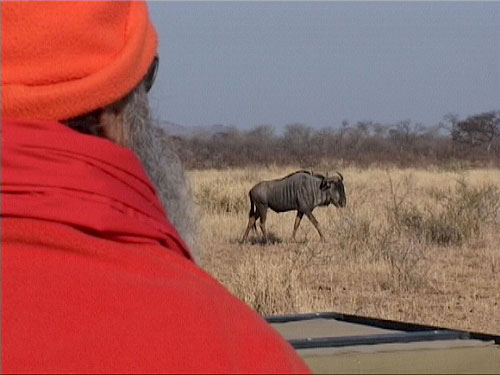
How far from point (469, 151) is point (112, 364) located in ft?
200

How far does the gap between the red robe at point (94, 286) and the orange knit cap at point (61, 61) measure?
32mm

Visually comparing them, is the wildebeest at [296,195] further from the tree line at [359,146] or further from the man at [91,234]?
the tree line at [359,146]

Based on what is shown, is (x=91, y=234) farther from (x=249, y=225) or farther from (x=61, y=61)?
(x=249, y=225)

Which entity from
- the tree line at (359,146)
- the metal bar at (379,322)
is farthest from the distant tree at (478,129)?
the metal bar at (379,322)

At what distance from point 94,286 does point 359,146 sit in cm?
6488

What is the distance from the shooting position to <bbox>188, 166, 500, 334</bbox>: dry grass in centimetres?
966

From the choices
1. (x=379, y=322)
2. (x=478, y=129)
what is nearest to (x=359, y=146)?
(x=478, y=129)

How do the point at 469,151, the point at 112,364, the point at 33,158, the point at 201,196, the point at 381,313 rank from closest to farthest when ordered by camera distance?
the point at 112,364, the point at 33,158, the point at 381,313, the point at 201,196, the point at 469,151

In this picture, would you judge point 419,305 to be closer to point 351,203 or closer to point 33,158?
point 33,158

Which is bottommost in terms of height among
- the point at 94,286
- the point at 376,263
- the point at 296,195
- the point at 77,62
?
the point at 376,263

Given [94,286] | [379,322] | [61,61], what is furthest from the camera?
[379,322]

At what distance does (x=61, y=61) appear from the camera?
4.62 feet

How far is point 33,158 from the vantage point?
1.33 meters

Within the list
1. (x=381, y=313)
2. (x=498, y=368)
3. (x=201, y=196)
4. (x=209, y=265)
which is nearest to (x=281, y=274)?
(x=381, y=313)
